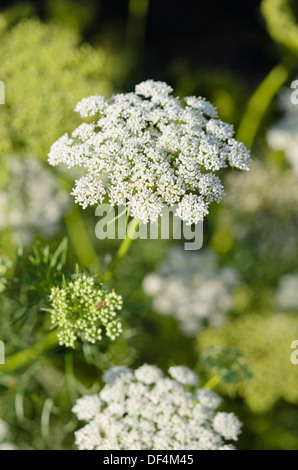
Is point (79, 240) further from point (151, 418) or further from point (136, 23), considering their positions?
point (136, 23)

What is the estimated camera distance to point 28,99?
91.3 inches

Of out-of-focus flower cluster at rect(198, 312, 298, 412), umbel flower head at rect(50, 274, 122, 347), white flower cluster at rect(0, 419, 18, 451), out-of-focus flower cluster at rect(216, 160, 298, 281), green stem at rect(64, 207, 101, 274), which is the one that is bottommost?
white flower cluster at rect(0, 419, 18, 451)

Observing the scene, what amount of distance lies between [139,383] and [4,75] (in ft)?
5.90

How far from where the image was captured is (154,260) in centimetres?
345

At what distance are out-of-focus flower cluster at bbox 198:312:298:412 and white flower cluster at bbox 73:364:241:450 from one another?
2.20ft

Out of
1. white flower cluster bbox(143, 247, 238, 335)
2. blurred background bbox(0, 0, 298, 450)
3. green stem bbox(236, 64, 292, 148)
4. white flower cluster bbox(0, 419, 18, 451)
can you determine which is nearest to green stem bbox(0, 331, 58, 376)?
blurred background bbox(0, 0, 298, 450)

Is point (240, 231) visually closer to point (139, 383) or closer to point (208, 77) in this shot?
point (208, 77)

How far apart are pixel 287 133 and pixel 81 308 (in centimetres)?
228

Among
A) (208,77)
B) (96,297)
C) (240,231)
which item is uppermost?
(208,77)

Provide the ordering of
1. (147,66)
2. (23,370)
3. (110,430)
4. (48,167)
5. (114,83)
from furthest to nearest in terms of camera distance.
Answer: (147,66), (114,83), (48,167), (23,370), (110,430)

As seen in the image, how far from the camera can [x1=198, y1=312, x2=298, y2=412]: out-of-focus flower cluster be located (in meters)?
2.62

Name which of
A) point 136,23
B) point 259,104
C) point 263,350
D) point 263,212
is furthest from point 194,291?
point 136,23

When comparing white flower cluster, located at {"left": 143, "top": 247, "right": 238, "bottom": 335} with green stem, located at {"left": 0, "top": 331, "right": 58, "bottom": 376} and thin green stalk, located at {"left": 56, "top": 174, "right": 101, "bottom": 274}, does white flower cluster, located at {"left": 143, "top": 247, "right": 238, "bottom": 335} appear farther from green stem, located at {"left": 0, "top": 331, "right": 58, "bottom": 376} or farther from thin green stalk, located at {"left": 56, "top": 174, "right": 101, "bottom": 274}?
green stem, located at {"left": 0, "top": 331, "right": 58, "bottom": 376}
